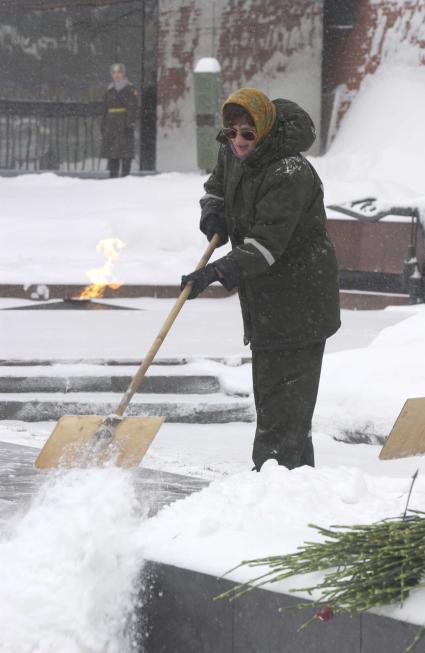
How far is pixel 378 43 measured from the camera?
60.6 ft

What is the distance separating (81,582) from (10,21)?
18051mm

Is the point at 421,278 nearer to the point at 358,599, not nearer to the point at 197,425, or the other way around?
the point at 197,425

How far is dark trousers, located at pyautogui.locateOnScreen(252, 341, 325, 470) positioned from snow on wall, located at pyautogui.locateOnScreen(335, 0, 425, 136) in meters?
13.6

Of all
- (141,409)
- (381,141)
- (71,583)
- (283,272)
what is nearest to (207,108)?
(381,141)

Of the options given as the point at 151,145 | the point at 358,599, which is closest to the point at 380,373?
the point at 358,599

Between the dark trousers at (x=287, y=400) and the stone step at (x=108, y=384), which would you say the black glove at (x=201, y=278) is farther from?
the stone step at (x=108, y=384)

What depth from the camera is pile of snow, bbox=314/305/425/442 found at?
7020 mm

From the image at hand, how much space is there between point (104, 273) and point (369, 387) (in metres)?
6.13

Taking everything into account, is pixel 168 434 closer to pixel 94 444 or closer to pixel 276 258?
pixel 94 444

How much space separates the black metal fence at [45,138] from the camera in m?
20.7

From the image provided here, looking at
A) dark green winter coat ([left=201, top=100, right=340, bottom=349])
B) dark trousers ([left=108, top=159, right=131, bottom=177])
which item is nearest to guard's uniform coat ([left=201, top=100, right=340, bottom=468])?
dark green winter coat ([left=201, top=100, right=340, bottom=349])

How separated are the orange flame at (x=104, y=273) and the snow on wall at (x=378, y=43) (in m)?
5.84

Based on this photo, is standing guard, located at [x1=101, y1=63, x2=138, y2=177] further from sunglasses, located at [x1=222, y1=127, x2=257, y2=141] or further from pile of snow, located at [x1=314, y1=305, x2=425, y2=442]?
sunglasses, located at [x1=222, y1=127, x2=257, y2=141]

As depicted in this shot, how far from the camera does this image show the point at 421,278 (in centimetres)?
1180
